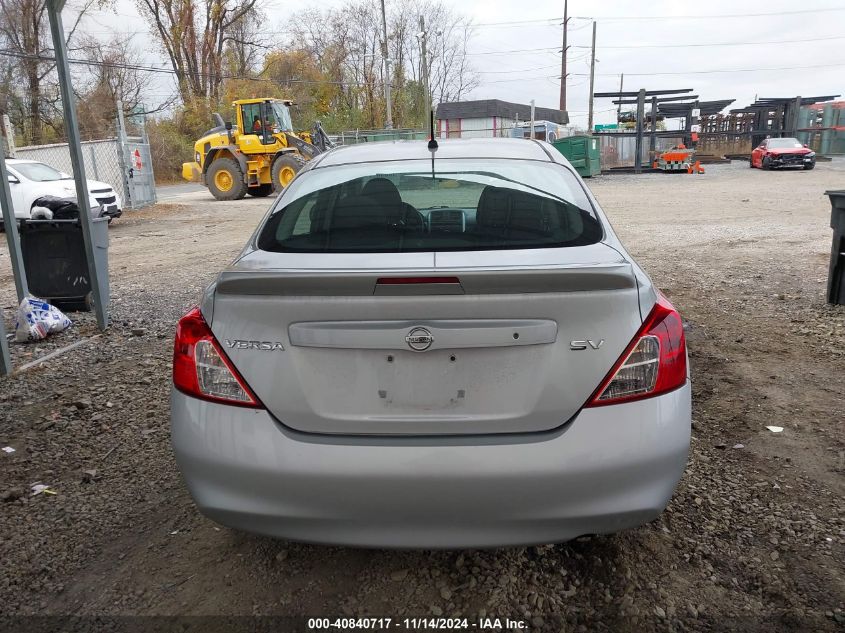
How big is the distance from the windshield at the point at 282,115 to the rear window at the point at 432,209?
19409 millimetres

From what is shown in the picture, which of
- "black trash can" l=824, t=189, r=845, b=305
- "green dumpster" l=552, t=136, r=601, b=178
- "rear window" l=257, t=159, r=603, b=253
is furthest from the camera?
"green dumpster" l=552, t=136, r=601, b=178

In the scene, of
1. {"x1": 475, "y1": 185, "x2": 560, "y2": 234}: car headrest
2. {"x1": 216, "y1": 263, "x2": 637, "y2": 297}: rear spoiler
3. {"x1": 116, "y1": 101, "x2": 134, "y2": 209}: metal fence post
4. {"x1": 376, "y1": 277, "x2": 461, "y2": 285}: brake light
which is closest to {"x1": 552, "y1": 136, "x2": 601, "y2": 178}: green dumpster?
{"x1": 116, "y1": 101, "x2": 134, "y2": 209}: metal fence post

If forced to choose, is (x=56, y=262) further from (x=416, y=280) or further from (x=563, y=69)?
(x=563, y=69)

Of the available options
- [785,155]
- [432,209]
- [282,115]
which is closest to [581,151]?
[785,155]

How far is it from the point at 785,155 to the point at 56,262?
106 ft

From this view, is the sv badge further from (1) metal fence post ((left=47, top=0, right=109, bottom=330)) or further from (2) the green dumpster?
(2) the green dumpster

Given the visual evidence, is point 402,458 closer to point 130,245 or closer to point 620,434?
point 620,434

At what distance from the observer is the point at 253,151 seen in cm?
2131

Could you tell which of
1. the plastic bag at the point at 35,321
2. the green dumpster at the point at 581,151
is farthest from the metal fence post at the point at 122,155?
the green dumpster at the point at 581,151

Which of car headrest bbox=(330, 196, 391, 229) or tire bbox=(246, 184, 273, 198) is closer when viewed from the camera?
car headrest bbox=(330, 196, 391, 229)

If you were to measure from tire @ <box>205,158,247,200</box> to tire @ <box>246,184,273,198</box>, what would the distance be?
71 cm

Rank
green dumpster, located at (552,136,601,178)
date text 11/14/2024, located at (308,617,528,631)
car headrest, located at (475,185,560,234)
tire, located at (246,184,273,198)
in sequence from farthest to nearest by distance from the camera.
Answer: green dumpster, located at (552,136,601,178), tire, located at (246,184,273,198), car headrest, located at (475,185,560,234), date text 11/14/2024, located at (308,617,528,631)

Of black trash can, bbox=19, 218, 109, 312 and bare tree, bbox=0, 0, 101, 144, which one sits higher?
bare tree, bbox=0, 0, 101, 144

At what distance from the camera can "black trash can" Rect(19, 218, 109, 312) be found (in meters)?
6.60
